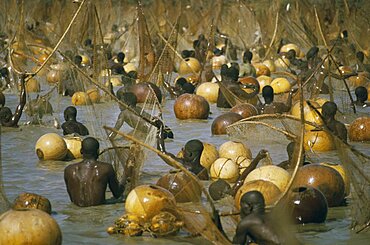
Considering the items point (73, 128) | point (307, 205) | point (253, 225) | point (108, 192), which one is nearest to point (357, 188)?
point (307, 205)

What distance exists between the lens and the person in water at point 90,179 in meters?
10.1

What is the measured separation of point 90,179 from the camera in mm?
10109

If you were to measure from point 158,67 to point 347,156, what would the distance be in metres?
9.62

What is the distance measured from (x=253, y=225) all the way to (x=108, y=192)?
3.07m

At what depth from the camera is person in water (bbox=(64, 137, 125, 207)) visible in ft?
33.2

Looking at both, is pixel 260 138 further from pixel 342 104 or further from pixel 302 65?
pixel 302 65

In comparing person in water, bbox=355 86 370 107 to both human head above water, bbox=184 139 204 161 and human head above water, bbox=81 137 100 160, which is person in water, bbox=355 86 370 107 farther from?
human head above water, bbox=81 137 100 160

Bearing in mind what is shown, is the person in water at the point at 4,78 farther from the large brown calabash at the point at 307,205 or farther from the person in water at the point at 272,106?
the large brown calabash at the point at 307,205

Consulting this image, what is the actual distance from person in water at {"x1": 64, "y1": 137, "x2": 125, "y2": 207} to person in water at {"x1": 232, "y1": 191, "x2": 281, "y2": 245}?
2193 millimetres

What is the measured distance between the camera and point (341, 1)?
29.9 metres

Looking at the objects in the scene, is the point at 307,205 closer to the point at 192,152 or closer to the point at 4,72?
the point at 192,152

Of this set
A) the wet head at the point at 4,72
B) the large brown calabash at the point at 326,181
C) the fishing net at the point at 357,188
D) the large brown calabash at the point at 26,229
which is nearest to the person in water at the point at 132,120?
the large brown calabash at the point at 326,181

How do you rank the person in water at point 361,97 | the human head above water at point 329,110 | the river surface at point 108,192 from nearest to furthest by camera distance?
the river surface at point 108,192 < the human head above water at point 329,110 < the person in water at point 361,97

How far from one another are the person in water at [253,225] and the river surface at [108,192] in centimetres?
68
